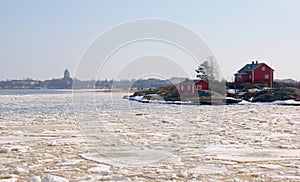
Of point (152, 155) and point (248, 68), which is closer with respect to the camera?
point (152, 155)

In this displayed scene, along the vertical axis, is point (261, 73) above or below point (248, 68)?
below

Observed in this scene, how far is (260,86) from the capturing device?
34250 mm

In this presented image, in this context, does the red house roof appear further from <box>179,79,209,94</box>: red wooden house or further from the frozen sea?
the frozen sea

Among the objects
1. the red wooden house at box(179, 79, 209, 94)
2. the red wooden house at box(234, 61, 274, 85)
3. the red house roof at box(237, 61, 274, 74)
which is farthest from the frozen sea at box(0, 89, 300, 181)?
the red house roof at box(237, 61, 274, 74)

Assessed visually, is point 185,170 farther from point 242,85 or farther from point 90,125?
point 242,85

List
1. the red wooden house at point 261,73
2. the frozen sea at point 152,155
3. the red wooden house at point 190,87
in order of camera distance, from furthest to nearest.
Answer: the red wooden house at point 261,73 < the red wooden house at point 190,87 < the frozen sea at point 152,155

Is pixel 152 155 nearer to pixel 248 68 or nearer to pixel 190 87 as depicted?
pixel 190 87

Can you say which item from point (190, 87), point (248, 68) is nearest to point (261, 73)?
point (248, 68)

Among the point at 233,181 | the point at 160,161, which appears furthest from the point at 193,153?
the point at 233,181

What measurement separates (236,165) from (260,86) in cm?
3131

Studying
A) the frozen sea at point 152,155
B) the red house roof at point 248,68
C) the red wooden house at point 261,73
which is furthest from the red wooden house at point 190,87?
the frozen sea at point 152,155

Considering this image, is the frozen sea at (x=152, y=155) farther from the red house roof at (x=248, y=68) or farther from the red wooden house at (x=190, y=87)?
the red house roof at (x=248, y=68)

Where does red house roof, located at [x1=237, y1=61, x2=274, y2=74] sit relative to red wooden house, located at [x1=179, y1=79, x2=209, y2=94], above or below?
above

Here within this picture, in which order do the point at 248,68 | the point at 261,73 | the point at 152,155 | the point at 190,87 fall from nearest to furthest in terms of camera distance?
the point at 152,155
the point at 190,87
the point at 261,73
the point at 248,68
